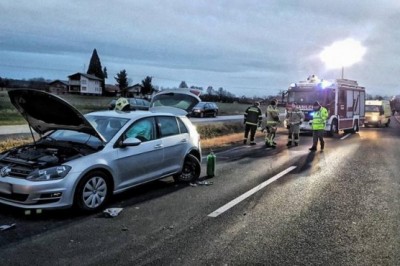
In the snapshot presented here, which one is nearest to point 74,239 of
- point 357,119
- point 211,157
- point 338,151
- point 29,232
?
point 29,232

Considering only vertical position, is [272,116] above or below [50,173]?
above

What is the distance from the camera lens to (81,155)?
661cm

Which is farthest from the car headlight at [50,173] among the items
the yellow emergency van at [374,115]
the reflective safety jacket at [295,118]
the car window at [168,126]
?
the yellow emergency van at [374,115]

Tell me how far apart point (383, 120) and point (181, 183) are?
31.2 m

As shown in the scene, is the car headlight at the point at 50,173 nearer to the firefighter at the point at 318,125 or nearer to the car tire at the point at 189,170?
the car tire at the point at 189,170

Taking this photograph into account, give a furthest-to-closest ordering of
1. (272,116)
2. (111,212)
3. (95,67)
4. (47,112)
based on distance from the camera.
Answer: (95,67)
(272,116)
(47,112)
(111,212)

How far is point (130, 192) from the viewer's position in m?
8.05

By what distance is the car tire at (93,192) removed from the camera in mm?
6434

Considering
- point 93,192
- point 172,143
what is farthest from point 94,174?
point 172,143

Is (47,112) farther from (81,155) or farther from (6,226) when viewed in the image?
(6,226)

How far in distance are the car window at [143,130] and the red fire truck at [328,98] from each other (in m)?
16.4

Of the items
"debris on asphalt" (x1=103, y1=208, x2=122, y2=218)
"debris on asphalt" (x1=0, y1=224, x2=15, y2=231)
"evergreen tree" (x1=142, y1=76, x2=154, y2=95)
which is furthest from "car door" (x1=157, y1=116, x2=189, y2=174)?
"evergreen tree" (x1=142, y1=76, x2=154, y2=95)

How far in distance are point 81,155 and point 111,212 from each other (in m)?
0.96

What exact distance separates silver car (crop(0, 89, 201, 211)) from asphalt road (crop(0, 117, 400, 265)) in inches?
12.8
